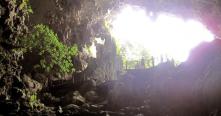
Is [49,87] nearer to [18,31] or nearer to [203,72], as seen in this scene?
[18,31]

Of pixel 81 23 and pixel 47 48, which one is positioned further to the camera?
pixel 81 23

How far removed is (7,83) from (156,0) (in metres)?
18.1

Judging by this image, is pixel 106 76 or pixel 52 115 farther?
pixel 106 76

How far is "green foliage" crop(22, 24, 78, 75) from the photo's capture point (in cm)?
3241

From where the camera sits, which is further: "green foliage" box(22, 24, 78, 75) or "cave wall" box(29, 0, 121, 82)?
"cave wall" box(29, 0, 121, 82)

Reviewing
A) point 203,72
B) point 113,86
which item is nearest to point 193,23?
point 113,86

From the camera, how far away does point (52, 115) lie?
24969 millimetres

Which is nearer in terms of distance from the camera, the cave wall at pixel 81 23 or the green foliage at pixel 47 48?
the green foliage at pixel 47 48

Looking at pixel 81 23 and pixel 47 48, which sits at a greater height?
pixel 81 23

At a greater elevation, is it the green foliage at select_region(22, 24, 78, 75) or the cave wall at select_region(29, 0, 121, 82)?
the cave wall at select_region(29, 0, 121, 82)

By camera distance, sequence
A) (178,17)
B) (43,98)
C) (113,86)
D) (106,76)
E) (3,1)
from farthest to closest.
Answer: (106,76) < (178,17) < (113,86) < (43,98) < (3,1)

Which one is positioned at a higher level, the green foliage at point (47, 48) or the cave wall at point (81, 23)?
the cave wall at point (81, 23)

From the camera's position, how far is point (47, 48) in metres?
32.9

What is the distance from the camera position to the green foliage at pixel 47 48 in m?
32.4
